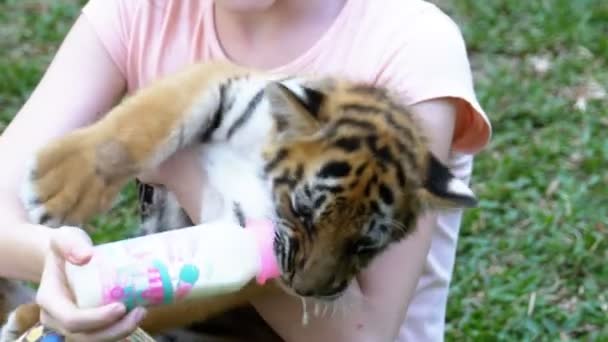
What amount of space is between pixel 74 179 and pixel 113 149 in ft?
0.24

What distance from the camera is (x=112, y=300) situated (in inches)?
56.8

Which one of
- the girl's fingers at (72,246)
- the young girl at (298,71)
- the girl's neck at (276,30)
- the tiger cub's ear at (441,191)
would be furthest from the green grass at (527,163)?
the girl's fingers at (72,246)

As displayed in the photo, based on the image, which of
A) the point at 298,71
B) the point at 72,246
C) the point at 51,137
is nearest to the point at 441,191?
the point at 298,71

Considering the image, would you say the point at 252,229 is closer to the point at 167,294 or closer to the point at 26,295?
the point at 167,294

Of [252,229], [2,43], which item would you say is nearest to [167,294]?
[252,229]

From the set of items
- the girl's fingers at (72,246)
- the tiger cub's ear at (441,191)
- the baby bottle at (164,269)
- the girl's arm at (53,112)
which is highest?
the girl's fingers at (72,246)

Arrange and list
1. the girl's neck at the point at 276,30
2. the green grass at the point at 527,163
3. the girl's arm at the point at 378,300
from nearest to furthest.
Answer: the girl's arm at the point at 378,300, the girl's neck at the point at 276,30, the green grass at the point at 527,163

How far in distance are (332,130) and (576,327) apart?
4.80ft

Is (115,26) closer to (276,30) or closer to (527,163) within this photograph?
(276,30)

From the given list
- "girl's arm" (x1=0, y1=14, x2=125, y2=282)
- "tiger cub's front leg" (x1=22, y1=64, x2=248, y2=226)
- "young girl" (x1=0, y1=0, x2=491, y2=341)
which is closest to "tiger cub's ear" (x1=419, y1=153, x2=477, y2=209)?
"young girl" (x1=0, y1=0, x2=491, y2=341)

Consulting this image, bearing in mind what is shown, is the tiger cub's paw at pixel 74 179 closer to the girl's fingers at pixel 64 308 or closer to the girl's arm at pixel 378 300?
the girl's fingers at pixel 64 308

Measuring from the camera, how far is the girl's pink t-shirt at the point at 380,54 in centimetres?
194

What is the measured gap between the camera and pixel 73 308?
1473 millimetres

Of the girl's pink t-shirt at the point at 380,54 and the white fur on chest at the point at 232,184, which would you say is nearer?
the white fur on chest at the point at 232,184
